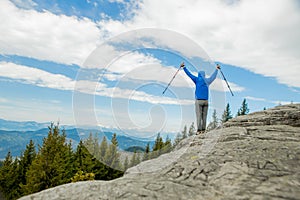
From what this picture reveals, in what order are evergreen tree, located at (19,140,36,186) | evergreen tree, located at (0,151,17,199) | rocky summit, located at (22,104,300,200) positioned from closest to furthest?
1. rocky summit, located at (22,104,300,200)
2. evergreen tree, located at (0,151,17,199)
3. evergreen tree, located at (19,140,36,186)

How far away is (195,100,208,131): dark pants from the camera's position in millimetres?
14820

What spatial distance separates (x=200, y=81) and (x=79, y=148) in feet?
140

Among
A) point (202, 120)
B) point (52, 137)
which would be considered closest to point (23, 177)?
point (52, 137)

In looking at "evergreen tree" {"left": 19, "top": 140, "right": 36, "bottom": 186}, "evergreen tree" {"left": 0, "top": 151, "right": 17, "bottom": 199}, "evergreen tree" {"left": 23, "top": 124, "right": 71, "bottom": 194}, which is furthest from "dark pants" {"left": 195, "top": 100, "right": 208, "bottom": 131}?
"evergreen tree" {"left": 0, "top": 151, "right": 17, "bottom": 199}

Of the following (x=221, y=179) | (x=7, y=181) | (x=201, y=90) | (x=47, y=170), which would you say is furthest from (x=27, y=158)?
(x=221, y=179)

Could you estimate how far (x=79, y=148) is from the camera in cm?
5162

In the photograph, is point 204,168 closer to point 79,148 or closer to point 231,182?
point 231,182

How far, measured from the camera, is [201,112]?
15055 mm

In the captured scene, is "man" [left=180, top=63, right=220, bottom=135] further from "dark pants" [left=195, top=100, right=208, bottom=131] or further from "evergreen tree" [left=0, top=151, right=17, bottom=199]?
"evergreen tree" [left=0, top=151, right=17, bottom=199]

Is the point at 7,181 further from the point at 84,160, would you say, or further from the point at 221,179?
the point at 221,179

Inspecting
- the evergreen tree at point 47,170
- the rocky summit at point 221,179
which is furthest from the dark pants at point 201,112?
the evergreen tree at point 47,170

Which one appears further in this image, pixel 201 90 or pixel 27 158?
pixel 27 158

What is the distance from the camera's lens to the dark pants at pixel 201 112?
14.8 meters

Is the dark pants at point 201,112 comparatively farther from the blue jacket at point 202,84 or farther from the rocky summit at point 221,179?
the rocky summit at point 221,179
